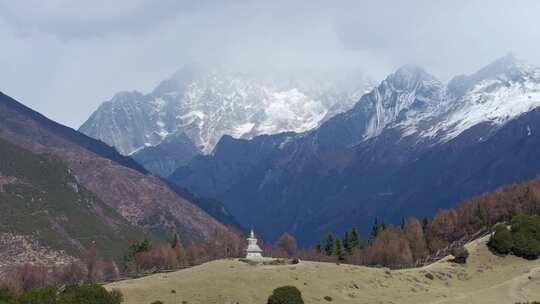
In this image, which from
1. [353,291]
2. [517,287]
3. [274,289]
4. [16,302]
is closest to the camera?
[16,302]

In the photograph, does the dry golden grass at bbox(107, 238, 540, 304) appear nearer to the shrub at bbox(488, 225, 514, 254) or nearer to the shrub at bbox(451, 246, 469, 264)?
the shrub at bbox(451, 246, 469, 264)

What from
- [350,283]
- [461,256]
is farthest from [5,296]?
[461,256]

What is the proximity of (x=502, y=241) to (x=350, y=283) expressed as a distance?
154 ft

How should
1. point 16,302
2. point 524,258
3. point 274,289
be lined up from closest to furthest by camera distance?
point 16,302 < point 274,289 < point 524,258

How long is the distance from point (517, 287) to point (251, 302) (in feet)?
184

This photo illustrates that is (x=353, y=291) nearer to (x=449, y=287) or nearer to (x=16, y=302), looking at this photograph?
(x=449, y=287)

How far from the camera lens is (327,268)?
158000 millimetres

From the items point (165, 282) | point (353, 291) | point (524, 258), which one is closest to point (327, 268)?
point (353, 291)

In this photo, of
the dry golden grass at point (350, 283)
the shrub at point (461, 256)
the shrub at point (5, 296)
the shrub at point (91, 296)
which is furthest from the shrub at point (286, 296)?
the shrub at point (461, 256)

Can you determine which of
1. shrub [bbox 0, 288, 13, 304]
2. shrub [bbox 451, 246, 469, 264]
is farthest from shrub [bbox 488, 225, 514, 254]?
shrub [bbox 0, 288, 13, 304]

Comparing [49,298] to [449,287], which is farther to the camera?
[449,287]

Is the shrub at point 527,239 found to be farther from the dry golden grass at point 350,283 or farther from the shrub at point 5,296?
the shrub at point 5,296

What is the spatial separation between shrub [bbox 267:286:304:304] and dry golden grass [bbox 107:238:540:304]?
10.7 feet

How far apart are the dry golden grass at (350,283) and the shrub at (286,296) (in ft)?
10.7
